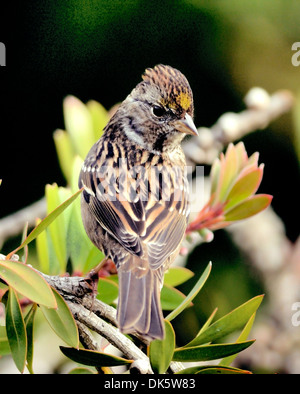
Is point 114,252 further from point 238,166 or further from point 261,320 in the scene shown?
point 261,320

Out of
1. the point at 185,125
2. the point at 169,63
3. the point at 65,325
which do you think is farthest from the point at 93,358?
the point at 169,63

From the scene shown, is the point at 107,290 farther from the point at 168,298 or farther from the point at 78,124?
the point at 78,124

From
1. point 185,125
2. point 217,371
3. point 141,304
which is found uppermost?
point 185,125

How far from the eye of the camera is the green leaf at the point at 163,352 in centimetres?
88

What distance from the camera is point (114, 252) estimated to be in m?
1.27

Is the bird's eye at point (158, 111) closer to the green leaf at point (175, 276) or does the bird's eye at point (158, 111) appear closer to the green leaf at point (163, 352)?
the green leaf at point (175, 276)

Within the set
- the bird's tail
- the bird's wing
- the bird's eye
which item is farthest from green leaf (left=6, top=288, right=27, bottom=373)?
the bird's eye

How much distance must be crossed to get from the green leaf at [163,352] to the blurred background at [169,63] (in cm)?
83

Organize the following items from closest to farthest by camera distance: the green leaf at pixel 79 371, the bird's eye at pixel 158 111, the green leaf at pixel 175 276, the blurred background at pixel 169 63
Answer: the green leaf at pixel 79 371 < the green leaf at pixel 175 276 < the bird's eye at pixel 158 111 < the blurred background at pixel 169 63

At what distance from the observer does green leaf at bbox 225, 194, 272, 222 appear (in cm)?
114

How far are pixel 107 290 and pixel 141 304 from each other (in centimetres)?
19

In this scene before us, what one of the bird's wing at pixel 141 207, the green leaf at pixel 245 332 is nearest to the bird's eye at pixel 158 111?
the bird's wing at pixel 141 207

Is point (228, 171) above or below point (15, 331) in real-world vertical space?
above

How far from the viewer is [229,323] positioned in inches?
36.9
